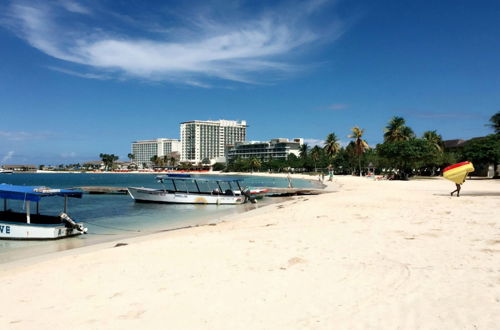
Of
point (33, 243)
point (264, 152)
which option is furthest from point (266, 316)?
point (264, 152)

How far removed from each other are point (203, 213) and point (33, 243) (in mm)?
13388

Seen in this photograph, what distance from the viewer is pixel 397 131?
72.6 m

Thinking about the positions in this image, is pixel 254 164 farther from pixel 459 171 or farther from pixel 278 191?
pixel 459 171

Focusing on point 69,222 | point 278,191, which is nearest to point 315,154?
point 278,191

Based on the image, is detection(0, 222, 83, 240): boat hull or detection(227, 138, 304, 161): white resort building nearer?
detection(0, 222, 83, 240): boat hull

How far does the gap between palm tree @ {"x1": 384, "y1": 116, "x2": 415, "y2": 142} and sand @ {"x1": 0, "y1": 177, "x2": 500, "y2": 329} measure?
64.4 metres

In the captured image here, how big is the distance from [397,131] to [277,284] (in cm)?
7236

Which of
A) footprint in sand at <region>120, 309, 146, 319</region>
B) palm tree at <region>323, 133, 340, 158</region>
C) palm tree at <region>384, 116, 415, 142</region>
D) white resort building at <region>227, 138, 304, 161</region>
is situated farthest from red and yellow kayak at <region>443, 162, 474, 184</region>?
white resort building at <region>227, 138, 304, 161</region>

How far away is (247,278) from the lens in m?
7.75

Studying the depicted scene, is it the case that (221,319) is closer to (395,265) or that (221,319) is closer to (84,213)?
(395,265)

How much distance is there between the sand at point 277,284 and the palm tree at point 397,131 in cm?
6440

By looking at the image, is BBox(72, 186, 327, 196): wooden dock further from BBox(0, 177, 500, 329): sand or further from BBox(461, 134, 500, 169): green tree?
BBox(461, 134, 500, 169): green tree

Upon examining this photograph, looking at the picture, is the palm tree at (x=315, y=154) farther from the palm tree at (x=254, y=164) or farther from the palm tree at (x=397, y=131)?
the palm tree at (x=397, y=131)

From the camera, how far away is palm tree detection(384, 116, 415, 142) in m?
72.5
